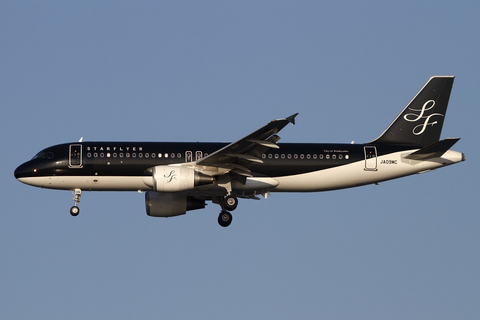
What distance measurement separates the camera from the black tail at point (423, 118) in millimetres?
49969

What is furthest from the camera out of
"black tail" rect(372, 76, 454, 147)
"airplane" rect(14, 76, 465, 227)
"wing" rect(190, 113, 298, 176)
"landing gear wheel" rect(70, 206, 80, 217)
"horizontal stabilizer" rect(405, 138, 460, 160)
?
"black tail" rect(372, 76, 454, 147)

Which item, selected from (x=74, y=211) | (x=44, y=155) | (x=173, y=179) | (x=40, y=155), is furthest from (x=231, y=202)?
(x=40, y=155)

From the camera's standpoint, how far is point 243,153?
43406 mm

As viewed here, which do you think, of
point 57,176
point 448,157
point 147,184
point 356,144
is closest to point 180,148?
point 147,184

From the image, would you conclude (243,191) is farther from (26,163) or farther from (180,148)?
(26,163)

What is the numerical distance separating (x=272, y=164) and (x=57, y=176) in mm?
12950

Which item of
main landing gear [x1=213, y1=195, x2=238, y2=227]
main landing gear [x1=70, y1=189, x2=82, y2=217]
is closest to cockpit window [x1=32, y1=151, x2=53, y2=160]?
main landing gear [x1=70, y1=189, x2=82, y2=217]

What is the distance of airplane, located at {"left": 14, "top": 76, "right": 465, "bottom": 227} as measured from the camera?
145 ft

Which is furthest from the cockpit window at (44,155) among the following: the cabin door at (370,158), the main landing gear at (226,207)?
the cabin door at (370,158)

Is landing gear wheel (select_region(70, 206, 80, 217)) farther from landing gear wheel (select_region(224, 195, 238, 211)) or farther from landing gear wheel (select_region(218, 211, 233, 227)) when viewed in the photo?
landing gear wheel (select_region(224, 195, 238, 211))

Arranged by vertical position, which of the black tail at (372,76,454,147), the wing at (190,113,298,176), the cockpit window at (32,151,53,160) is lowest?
the wing at (190,113,298,176)

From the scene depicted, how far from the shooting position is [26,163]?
155 ft

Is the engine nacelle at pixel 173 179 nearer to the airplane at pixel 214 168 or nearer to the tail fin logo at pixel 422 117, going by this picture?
the airplane at pixel 214 168

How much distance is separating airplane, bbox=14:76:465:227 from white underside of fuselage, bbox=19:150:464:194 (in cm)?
6
